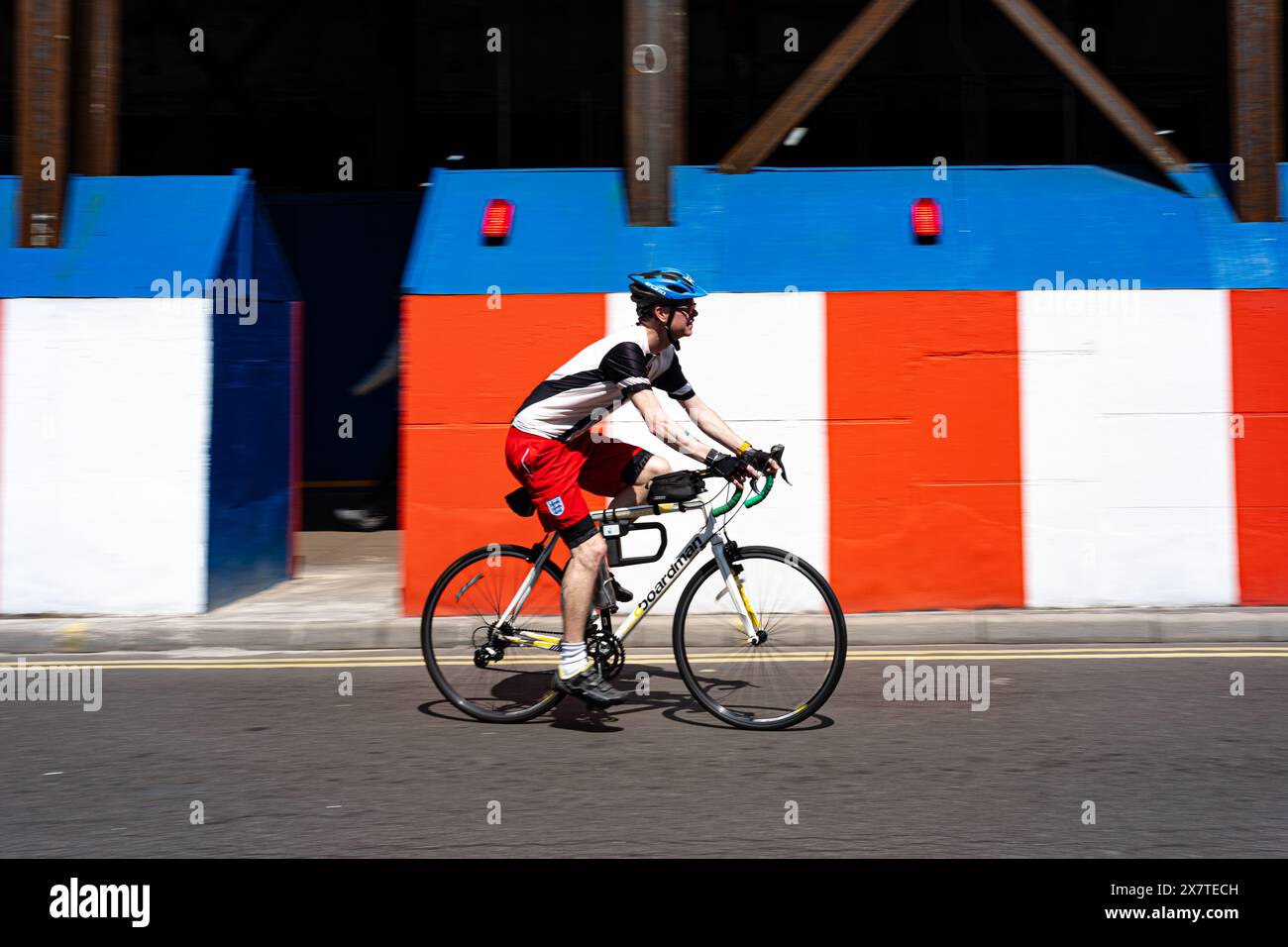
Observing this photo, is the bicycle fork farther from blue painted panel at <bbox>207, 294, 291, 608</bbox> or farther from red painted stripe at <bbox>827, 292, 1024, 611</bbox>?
blue painted panel at <bbox>207, 294, 291, 608</bbox>

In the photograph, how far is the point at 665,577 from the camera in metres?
6.20

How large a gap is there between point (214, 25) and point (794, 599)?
1500 centimetres

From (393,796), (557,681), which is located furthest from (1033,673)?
(393,796)

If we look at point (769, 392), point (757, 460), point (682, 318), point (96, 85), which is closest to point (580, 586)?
point (757, 460)

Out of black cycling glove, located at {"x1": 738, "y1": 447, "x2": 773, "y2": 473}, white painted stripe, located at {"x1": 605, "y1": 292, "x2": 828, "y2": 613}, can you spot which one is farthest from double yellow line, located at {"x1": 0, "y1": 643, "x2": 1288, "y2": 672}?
black cycling glove, located at {"x1": 738, "y1": 447, "x2": 773, "y2": 473}

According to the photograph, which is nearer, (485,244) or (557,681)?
(557,681)

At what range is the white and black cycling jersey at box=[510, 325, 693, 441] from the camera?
233 inches

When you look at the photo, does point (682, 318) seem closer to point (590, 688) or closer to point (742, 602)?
point (742, 602)

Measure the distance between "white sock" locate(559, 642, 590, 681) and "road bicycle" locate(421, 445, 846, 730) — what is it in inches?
3.4

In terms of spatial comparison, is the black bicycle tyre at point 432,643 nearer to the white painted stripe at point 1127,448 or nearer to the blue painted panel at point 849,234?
the blue painted panel at point 849,234

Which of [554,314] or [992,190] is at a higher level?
[992,190]

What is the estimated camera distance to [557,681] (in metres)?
6.02

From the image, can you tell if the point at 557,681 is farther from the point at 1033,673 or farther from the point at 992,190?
the point at 992,190

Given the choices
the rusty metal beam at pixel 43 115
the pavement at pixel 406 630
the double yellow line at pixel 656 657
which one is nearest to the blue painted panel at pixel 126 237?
the rusty metal beam at pixel 43 115
